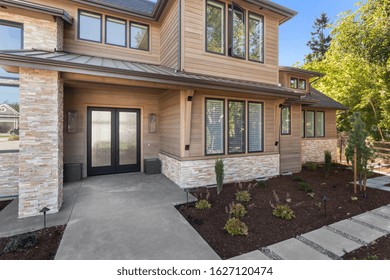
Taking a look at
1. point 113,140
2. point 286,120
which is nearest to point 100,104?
point 113,140

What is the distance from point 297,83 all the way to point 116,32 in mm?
9352

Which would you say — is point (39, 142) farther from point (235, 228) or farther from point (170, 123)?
point (235, 228)

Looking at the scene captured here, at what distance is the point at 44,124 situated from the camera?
404 centimetres

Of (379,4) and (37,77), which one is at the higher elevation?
(379,4)

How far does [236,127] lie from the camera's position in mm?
6691

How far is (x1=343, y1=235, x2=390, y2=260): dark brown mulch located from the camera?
9.18 feet

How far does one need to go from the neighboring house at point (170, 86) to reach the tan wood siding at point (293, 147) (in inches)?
1.8

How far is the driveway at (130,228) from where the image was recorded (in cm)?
280

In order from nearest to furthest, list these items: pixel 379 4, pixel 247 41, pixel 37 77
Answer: pixel 37 77 < pixel 247 41 < pixel 379 4

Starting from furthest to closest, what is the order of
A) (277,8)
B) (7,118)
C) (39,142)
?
(277,8) < (7,118) < (39,142)

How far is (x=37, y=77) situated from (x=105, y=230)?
Answer: 3463 mm
